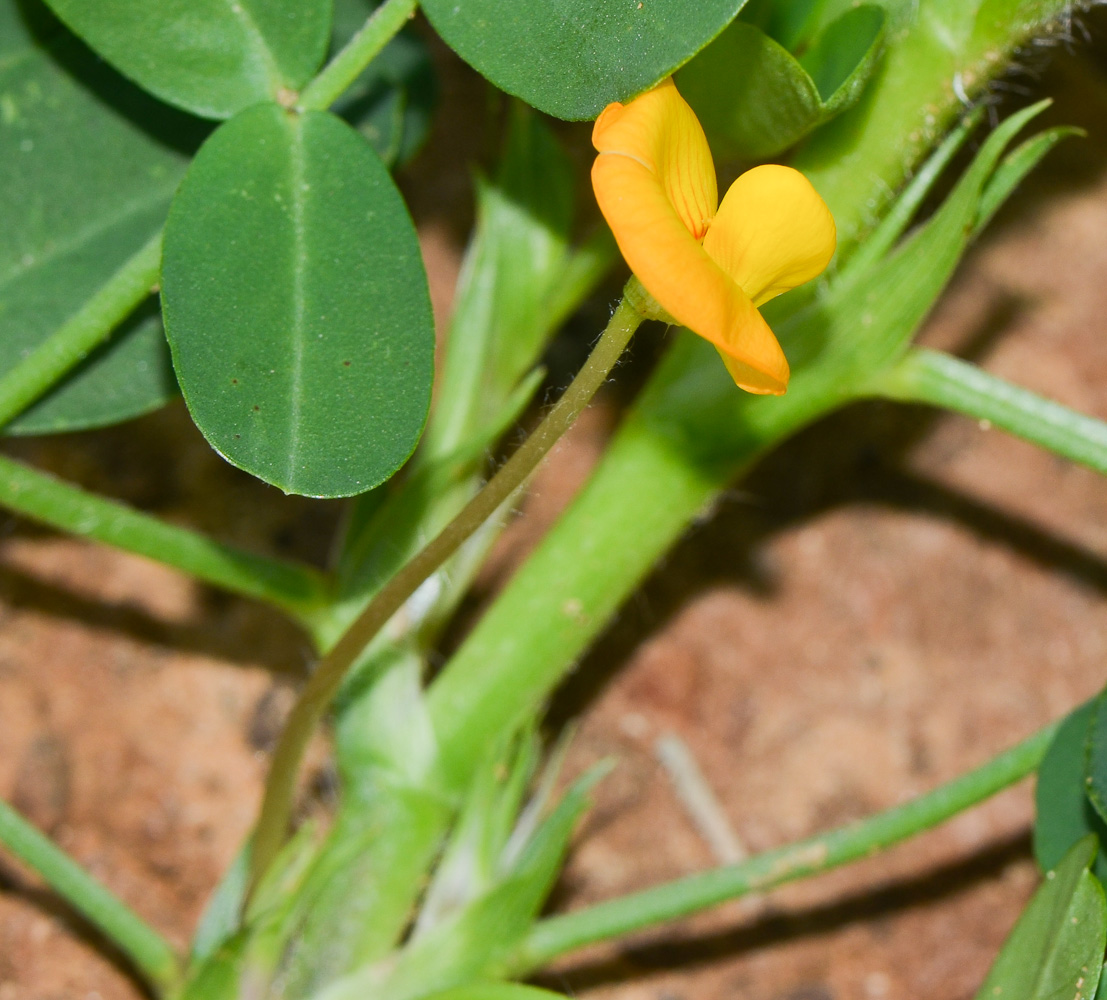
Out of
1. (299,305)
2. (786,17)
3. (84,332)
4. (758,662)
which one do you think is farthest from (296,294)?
(758,662)

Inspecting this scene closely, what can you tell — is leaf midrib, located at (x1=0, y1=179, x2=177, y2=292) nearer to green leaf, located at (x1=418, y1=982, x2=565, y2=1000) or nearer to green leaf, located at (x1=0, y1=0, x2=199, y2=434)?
green leaf, located at (x1=0, y1=0, x2=199, y2=434)

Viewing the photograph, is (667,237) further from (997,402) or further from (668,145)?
(997,402)

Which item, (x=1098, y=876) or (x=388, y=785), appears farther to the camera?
(x=388, y=785)

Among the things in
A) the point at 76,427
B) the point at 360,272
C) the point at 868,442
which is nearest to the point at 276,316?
the point at 360,272

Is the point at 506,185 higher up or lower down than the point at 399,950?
higher up

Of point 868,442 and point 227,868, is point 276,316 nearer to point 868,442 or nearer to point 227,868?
point 227,868

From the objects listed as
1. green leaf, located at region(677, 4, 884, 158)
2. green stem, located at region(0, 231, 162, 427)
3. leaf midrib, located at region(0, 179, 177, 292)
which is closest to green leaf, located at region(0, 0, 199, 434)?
leaf midrib, located at region(0, 179, 177, 292)
